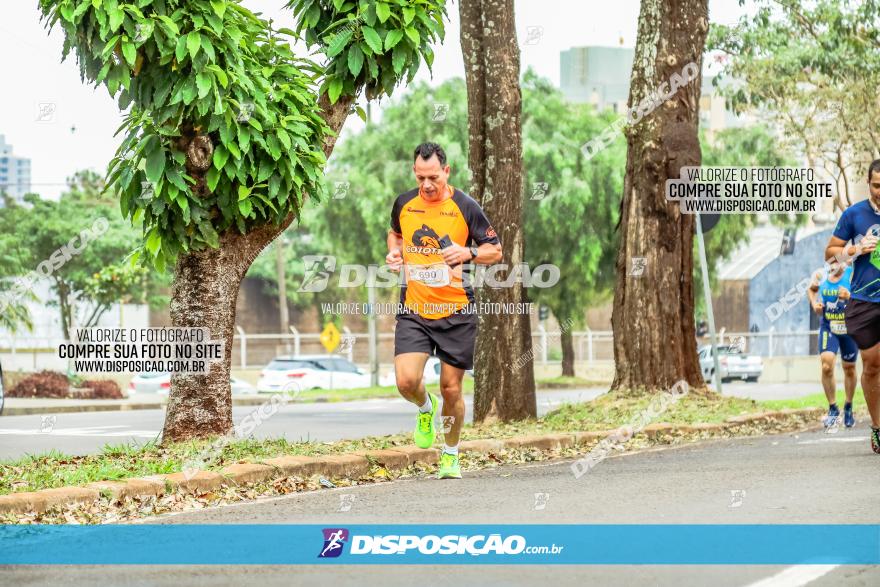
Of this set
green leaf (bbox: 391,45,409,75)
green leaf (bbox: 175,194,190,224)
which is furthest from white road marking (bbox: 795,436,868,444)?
green leaf (bbox: 175,194,190,224)

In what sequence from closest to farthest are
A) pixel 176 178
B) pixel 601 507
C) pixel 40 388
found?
pixel 601 507, pixel 176 178, pixel 40 388

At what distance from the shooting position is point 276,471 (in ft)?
30.1

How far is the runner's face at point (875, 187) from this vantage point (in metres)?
9.73

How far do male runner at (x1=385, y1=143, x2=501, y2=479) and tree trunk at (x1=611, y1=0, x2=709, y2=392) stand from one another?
6.62 m

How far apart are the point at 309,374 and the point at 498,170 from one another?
1000 inches

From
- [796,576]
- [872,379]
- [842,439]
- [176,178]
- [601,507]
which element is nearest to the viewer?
[796,576]

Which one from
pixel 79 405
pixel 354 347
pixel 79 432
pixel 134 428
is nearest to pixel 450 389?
pixel 79 432

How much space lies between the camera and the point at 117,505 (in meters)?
7.99

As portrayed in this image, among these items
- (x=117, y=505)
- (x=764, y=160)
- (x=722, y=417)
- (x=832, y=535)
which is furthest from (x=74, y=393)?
(x=832, y=535)

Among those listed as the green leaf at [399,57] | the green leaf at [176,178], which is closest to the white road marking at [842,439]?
the green leaf at [399,57]

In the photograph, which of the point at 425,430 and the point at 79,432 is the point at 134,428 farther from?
the point at 425,430

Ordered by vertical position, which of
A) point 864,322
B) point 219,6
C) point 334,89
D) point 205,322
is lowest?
point 864,322

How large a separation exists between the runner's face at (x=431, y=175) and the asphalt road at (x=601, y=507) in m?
1.88

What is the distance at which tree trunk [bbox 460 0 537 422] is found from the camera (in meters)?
14.1
